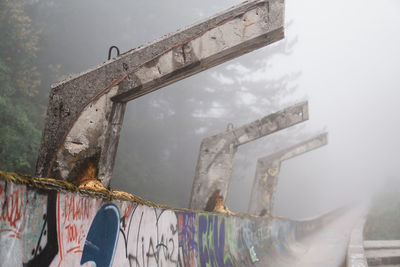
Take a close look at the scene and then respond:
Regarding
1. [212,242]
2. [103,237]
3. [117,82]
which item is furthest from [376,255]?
[103,237]

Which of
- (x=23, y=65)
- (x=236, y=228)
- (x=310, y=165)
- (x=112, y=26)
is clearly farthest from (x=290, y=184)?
(x=236, y=228)

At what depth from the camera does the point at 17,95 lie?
18484mm

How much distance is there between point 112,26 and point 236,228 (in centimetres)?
2407

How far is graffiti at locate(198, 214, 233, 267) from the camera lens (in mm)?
5750

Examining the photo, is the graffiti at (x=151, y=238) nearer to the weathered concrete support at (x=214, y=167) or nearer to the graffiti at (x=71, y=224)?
the graffiti at (x=71, y=224)

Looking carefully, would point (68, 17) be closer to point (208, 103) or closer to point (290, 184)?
point (208, 103)

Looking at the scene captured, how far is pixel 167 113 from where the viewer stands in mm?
28109

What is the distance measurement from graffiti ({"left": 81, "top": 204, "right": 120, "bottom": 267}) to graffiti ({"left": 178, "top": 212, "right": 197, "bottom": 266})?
168 cm

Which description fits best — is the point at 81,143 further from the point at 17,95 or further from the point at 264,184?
the point at 17,95

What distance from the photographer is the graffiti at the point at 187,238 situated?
495 cm

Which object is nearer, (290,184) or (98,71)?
(98,71)

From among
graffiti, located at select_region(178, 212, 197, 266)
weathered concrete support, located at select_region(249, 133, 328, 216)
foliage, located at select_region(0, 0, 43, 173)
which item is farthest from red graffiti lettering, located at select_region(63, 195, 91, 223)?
foliage, located at select_region(0, 0, 43, 173)

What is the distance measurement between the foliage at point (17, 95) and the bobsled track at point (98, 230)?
1038 centimetres

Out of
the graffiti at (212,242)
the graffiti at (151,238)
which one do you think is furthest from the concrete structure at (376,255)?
the graffiti at (151,238)
